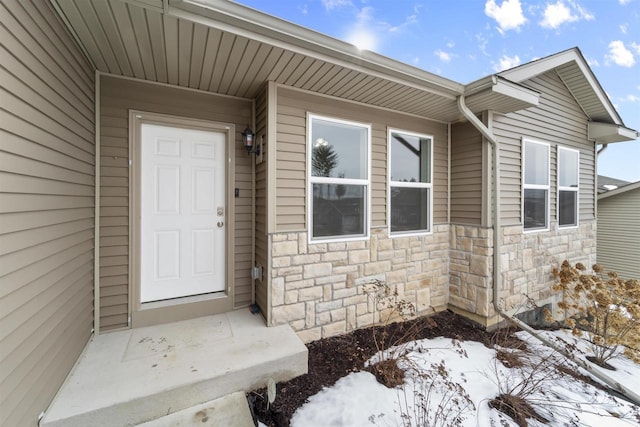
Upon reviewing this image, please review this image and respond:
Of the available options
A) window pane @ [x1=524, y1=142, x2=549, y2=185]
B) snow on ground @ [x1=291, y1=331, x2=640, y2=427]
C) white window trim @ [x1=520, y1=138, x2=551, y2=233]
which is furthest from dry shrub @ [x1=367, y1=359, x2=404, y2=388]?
window pane @ [x1=524, y1=142, x2=549, y2=185]

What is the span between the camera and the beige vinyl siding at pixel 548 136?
147 inches

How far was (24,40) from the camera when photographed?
1.40m

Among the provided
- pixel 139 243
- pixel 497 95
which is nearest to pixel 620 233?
pixel 497 95

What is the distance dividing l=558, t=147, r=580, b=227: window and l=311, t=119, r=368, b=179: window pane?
385cm

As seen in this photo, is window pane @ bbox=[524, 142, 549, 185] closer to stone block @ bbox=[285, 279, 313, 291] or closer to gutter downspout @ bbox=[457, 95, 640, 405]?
gutter downspout @ bbox=[457, 95, 640, 405]

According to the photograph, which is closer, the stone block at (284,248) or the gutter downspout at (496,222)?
the stone block at (284,248)

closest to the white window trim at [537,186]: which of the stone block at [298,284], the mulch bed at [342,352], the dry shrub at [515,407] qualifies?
the mulch bed at [342,352]

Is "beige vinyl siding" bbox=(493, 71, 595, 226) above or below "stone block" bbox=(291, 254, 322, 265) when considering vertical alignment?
above

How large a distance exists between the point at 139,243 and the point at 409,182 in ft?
11.2

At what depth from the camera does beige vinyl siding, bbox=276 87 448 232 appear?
2.80 metres

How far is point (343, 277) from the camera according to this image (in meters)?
3.12

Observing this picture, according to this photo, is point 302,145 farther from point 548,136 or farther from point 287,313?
point 548,136

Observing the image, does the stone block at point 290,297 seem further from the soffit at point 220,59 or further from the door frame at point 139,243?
the soffit at point 220,59

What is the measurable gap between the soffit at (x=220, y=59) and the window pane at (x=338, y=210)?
1.12m
